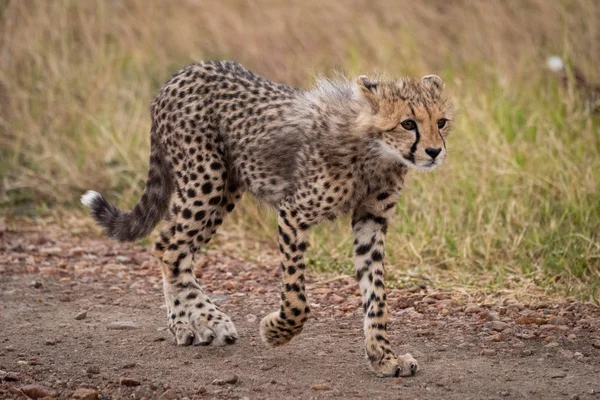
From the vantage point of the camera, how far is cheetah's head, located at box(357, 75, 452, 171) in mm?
3764

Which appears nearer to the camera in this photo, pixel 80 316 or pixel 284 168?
pixel 284 168

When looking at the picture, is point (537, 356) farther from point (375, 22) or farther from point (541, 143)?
point (375, 22)

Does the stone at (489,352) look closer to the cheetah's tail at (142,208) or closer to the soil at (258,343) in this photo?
the soil at (258,343)

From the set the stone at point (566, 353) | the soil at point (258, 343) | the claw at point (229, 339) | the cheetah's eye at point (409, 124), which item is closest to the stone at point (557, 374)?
the soil at point (258, 343)

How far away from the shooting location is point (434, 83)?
158 inches

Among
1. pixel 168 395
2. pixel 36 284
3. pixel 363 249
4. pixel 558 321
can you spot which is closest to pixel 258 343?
pixel 363 249

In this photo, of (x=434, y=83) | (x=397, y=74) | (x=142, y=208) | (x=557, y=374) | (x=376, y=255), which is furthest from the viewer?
(x=397, y=74)

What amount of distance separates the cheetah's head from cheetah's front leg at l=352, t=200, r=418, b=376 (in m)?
0.34

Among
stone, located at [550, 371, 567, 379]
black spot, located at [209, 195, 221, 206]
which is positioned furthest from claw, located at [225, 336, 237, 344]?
stone, located at [550, 371, 567, 379]

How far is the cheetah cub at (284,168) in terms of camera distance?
3.92 metres

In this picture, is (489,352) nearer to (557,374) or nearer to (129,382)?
(557,374)

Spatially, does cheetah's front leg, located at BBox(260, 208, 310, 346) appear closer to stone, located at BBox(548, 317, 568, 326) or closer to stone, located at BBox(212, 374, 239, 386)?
stone, located at BBox(212, 374, 239, 386)

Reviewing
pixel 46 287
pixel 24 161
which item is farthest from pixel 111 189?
pixel 46 287

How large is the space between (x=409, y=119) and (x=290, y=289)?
794 millimetres
